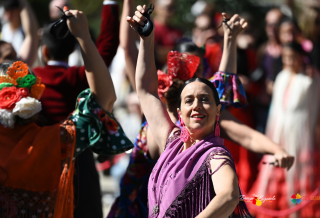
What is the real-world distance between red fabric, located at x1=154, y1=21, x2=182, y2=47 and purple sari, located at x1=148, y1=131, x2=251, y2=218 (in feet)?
11.3

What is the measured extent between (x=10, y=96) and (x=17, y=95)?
41 mm

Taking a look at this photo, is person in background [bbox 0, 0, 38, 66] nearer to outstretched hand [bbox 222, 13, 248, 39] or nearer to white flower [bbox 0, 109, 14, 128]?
white flower [bbox 0, 109, 14, 128]

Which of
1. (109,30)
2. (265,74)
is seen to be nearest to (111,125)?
(109,30)

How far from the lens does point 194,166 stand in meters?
2.22

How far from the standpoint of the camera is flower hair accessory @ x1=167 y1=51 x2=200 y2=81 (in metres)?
2.88

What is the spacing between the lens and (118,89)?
7.33 meters

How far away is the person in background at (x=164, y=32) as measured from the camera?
5535 mm

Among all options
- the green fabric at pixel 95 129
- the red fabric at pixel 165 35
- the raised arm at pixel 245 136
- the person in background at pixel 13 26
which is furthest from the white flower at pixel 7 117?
the red fabric at pixel 165 35

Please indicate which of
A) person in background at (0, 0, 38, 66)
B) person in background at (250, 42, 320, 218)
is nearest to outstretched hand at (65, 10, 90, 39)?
person in background at (0, 0, 38, 66)

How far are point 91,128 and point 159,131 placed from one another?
1.42 feet

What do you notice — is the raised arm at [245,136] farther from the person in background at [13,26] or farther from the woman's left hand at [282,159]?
the person in background at [13,26]

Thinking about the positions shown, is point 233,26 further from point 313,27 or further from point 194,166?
point 313,27

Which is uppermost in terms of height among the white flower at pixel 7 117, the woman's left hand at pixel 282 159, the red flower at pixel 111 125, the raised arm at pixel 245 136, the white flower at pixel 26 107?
the white flower at pixel 26 107

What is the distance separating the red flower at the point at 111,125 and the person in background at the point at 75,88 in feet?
1.23
